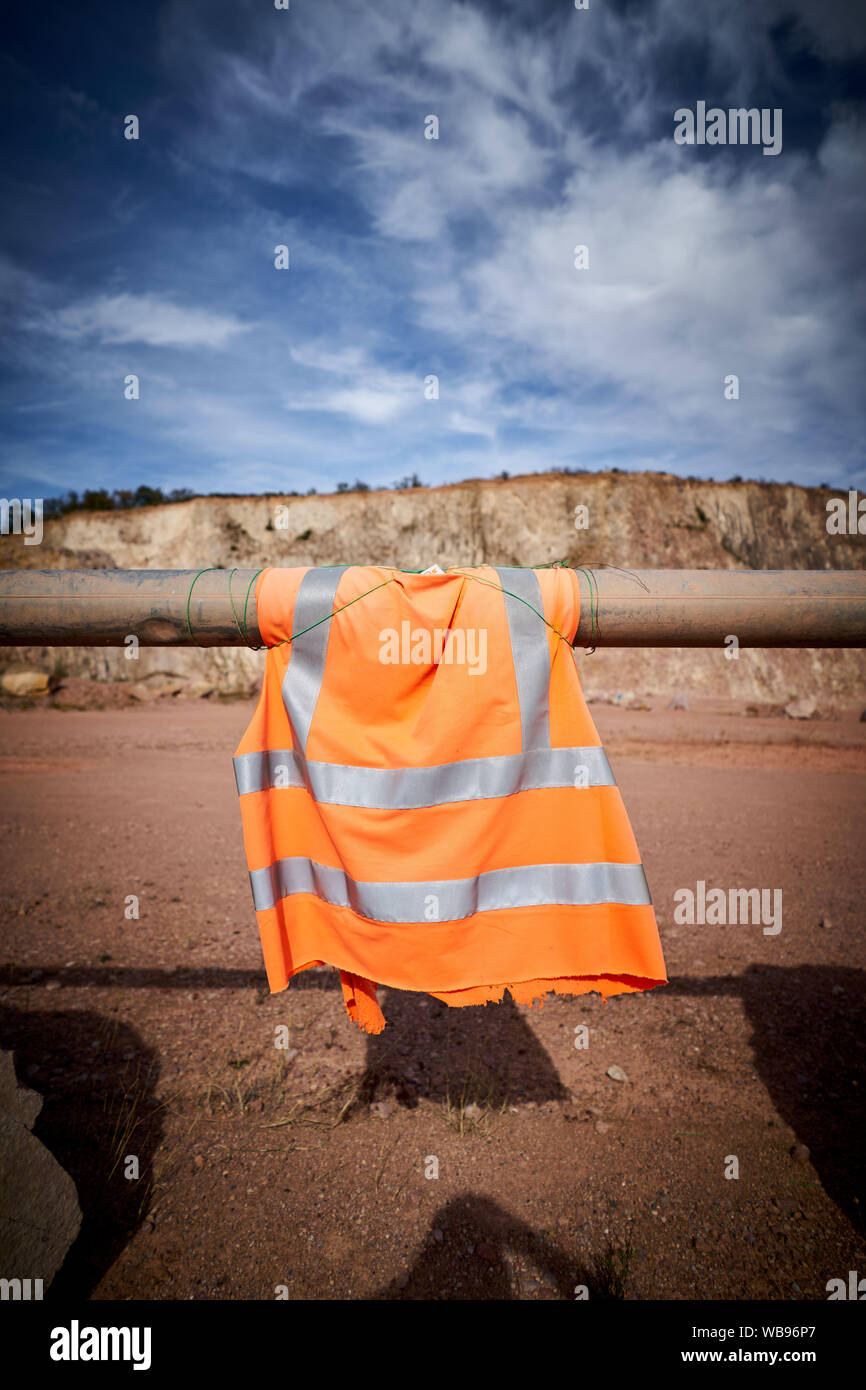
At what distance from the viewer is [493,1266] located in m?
2.36

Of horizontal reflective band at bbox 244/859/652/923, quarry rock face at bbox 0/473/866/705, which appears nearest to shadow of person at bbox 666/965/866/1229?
horizontal reflective band at bbox 244/859/652/923

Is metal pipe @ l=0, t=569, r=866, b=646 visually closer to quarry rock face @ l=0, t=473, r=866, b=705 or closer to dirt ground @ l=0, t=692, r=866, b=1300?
dirt ground @ l=0, t=692, r=866, b=1300

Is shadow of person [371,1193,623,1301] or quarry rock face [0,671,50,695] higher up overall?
quarry rock face [0,671,50,695]

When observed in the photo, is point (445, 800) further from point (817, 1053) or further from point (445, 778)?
point (817, 1053)

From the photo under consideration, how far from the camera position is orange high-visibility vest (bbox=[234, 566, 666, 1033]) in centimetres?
194

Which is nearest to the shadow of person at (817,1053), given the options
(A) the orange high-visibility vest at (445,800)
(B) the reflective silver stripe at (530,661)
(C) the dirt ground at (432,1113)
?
(C) the dirt ground at (432,1113)

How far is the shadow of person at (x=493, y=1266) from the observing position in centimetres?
227

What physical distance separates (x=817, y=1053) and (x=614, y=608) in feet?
11.3

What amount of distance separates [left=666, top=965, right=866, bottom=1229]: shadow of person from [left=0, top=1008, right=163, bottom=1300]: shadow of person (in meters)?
3.20

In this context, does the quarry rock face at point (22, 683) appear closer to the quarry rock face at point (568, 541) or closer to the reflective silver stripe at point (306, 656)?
the quarry rock face at point (568, 541)

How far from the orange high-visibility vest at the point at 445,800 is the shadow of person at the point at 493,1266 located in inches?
47.6

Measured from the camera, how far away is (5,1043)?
3504 millimetres

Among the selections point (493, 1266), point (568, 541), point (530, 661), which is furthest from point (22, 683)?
point (568, 541)
